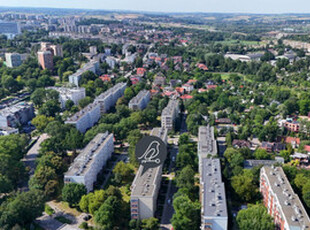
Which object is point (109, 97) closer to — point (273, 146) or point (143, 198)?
point (273, 146)

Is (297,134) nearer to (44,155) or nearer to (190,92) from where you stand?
(190,92)

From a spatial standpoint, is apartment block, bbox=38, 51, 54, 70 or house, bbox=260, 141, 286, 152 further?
apartment block, bbox=38, 51, 54, 70

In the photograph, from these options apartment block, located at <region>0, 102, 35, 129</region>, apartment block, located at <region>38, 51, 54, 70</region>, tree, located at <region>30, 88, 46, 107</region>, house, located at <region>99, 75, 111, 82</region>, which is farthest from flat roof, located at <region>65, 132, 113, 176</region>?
apartment block, located at <region>38, 51, 54, 70</region>

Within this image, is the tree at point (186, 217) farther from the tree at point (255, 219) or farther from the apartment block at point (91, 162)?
the apartment block at point (91, 162)

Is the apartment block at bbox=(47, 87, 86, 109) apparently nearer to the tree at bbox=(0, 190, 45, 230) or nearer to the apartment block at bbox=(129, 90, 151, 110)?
the apartment block at bbox=(129, 90, 151, 110)

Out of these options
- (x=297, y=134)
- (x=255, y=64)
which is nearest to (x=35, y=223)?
(x=297, y=134)

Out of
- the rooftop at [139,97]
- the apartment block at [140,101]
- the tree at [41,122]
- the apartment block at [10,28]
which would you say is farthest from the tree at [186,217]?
the apartment block at [10,28]

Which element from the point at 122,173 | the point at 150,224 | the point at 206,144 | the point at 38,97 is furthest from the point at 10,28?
the point at 150,224
